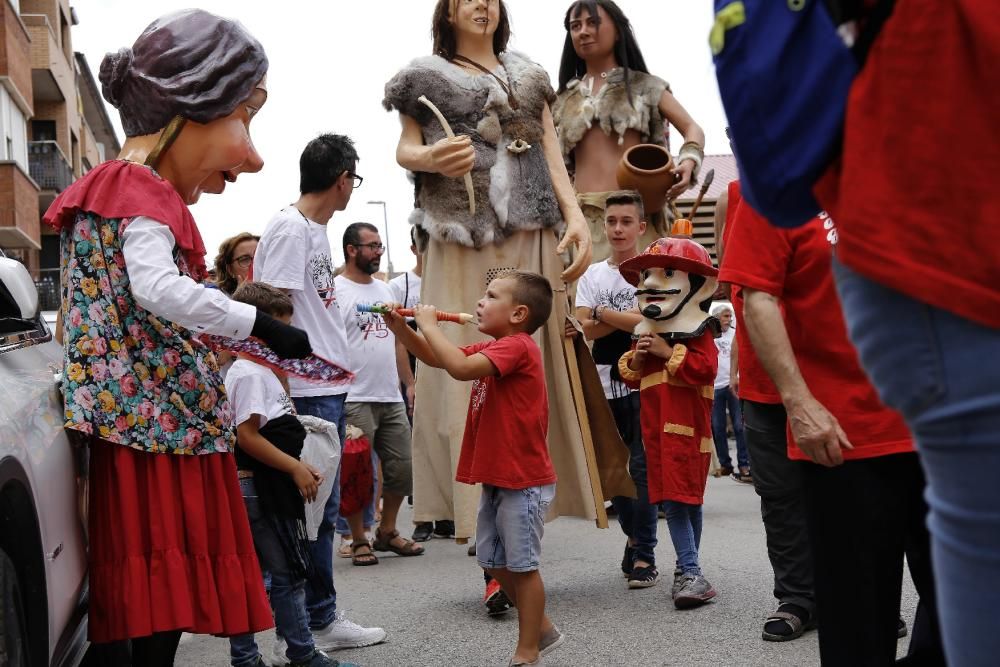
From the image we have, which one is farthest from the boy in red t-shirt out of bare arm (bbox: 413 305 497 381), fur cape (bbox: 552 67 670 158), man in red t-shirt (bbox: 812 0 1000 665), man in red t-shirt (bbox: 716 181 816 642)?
man in red t-shirt (bbox: 812 0 1000 665)

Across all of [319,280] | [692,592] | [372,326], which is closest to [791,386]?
[692,592]

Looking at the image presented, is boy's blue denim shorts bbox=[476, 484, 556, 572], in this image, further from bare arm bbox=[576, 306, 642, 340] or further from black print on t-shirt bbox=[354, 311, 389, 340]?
black print on t-shirt bbox=[354, 311, 389, 340]

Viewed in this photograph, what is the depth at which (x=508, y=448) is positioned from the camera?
14.0 feet

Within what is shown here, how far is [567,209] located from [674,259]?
1.81 feet

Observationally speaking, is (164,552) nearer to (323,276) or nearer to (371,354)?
(323,276)

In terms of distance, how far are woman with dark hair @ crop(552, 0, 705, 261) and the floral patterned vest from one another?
374 cm

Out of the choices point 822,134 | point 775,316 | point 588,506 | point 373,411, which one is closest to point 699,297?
point 588,506

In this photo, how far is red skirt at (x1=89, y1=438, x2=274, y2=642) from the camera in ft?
9.99

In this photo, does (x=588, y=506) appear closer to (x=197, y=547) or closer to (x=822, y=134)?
(x=197, y=547)

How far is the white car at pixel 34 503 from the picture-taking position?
2.54 meters

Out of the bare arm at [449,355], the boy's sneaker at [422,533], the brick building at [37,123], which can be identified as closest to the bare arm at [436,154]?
the bare arm at [449,355]

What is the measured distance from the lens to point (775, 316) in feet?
10.6

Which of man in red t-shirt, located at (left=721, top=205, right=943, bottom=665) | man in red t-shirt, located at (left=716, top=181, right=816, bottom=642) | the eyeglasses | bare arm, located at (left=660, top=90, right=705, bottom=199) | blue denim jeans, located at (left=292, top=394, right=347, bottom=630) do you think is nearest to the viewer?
man in red t-shirt, located at (left=721, top=205, right=943, bottom=665)

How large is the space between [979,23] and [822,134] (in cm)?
23
